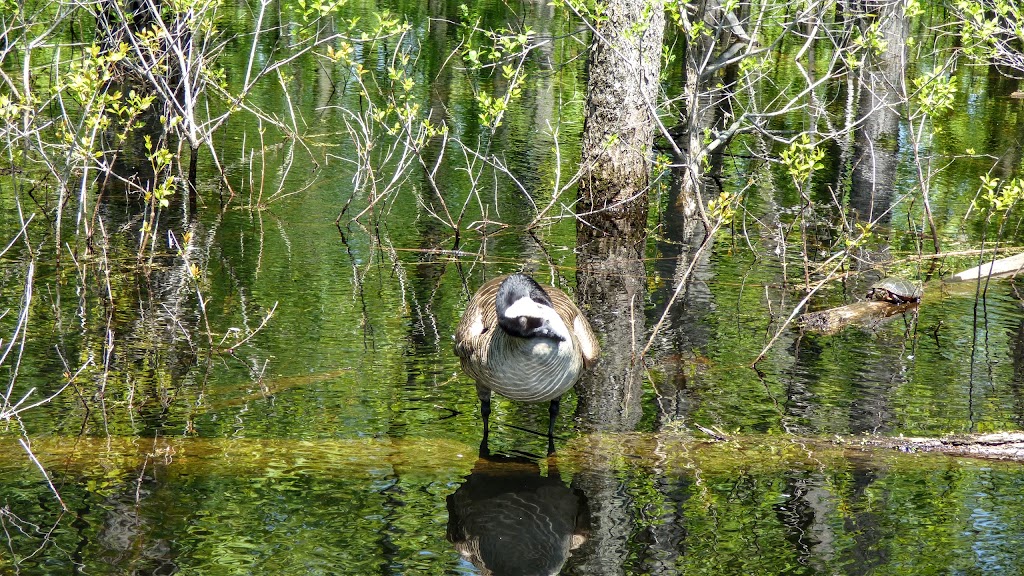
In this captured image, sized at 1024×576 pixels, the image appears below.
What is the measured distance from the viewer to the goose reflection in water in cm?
520

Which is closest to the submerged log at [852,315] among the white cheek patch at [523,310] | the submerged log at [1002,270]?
the submerged log at [1002,270]

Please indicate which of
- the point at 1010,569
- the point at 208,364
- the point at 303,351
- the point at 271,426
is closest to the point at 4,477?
the point at 271,426

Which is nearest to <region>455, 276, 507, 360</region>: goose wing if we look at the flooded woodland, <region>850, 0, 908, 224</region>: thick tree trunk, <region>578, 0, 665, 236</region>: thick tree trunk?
the flooded woodland

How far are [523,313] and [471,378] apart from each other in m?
1.71

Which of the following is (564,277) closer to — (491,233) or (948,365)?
(491,233)

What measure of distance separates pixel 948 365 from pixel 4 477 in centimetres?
655

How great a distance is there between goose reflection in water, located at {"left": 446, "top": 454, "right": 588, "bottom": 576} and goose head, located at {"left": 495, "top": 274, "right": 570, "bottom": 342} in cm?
90

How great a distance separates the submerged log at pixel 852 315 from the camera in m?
9.03

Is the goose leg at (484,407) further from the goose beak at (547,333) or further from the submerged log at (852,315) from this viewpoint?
the submerged log at (852,315)

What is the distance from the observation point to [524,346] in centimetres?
567

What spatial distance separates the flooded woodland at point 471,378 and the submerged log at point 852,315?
0.04 meters

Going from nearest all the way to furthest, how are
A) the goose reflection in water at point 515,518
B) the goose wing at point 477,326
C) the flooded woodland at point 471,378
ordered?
the goose reflection in water at point 515,518, the flooded woodland at point 471,378, the goose wing at point 477,326

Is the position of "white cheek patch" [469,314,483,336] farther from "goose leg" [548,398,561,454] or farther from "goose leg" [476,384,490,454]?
"goose leg" [548,398,561,454]

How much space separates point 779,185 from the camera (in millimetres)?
14531
